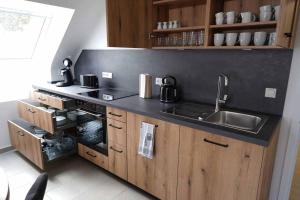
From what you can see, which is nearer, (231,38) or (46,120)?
(231,38)

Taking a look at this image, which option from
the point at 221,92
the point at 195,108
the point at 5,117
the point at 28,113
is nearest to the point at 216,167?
the point at 195,108

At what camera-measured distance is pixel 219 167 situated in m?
1.41

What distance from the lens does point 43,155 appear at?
221 centimetres

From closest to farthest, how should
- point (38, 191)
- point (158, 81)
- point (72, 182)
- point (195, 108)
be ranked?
point (38, 191)
point (195, 108)
point (72, 182)
point (158, 81)

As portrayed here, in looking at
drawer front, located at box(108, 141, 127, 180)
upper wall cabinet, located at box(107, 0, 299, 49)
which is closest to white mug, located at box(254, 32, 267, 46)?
upper wall cabinet, located at box(107, 0, 299, 49)

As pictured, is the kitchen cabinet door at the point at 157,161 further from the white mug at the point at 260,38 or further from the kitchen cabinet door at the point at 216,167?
the white mug at the point at 260,38

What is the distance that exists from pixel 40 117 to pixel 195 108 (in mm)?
1803

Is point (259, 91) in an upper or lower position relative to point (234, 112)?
upper

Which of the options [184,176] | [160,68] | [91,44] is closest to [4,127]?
[91,44]

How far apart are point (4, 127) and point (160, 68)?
91.3 inches

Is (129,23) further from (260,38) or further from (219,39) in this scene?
(260,38)

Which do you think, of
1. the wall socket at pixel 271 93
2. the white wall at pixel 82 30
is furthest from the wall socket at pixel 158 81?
the wall socket at pixel 271 93

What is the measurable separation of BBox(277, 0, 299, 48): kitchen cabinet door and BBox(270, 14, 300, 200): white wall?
0.29 feet

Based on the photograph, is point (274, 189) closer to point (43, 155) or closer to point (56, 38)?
point (43, 155)
